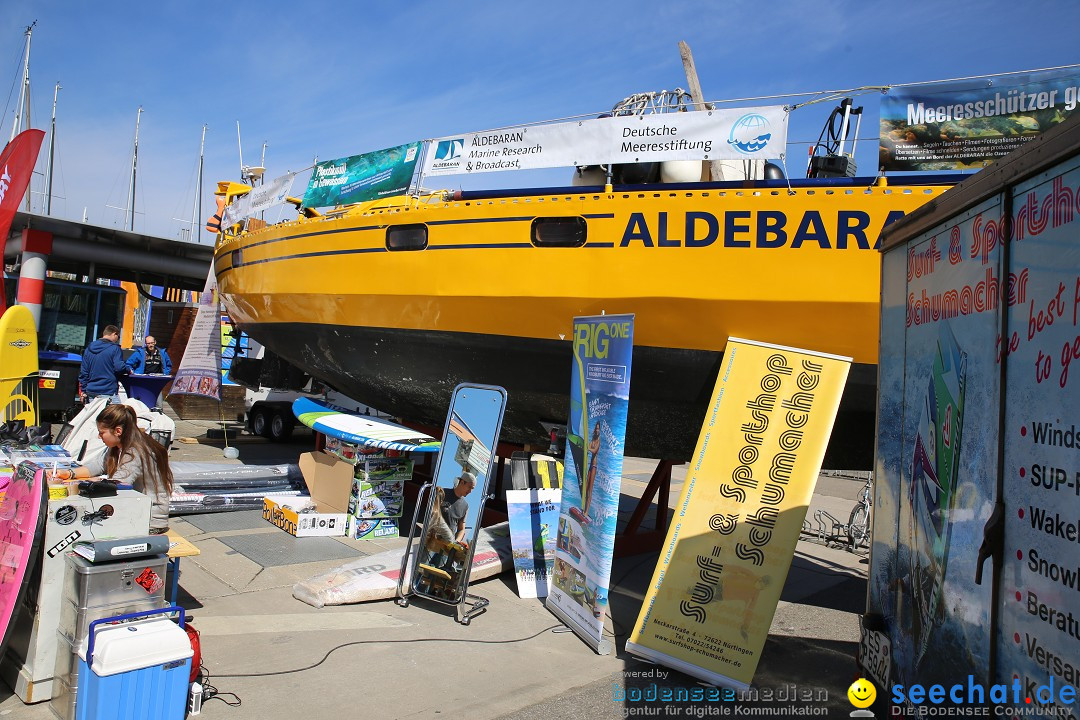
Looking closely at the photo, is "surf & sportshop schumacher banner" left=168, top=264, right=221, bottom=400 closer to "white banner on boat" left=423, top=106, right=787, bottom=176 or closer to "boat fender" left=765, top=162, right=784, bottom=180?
"white banner on boat" left=423, top=106, right=787, bottom=176

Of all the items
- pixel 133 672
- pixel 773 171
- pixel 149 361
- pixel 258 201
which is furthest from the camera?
pixel 149 361

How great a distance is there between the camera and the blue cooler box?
2.86 metres

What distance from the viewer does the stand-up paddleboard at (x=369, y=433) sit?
20.1ft

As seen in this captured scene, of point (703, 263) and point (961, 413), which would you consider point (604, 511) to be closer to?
point (703, 263)

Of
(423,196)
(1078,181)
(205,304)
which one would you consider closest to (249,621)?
(423,196)

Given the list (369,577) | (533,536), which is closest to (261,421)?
(369,577)

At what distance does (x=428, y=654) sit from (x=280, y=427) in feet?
27.3

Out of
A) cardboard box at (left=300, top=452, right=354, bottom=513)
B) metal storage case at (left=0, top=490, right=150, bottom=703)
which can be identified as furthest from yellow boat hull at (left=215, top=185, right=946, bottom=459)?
metal storage case at (left=0, top=490, right=150, bottom=703)

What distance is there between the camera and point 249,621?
440 centimetres

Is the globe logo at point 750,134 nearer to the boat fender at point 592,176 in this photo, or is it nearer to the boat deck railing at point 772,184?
the boat deck railing at point 772,184

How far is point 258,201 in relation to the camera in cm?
842

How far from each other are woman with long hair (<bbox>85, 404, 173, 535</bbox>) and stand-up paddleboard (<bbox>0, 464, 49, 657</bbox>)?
0.59 m

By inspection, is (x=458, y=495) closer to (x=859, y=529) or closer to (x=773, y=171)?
(x=773, y=171)

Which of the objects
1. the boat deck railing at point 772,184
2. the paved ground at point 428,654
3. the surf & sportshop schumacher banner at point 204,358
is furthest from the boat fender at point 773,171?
the surf & sportshop schumacher banner at point 204,358
